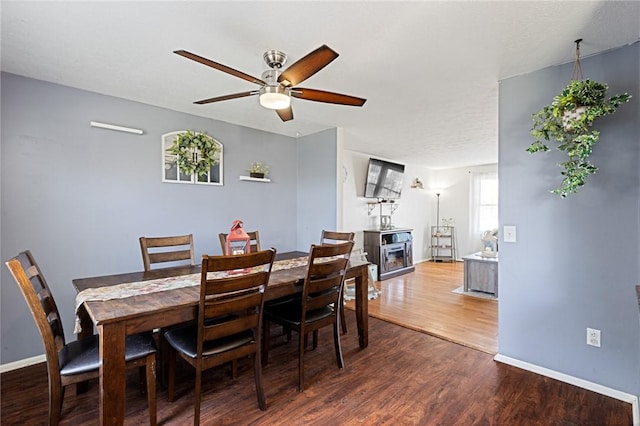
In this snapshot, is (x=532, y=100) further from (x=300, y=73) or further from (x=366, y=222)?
(x=366, y=222)

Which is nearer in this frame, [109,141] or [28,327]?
[28,327]

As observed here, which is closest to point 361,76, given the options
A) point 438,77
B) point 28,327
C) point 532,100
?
point 438,77

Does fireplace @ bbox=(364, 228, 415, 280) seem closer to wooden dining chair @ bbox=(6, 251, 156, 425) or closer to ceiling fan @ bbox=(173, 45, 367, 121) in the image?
ceiling fan @ bbox=(173, 45, 367, 121)

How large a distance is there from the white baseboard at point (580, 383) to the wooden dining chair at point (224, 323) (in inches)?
79.1

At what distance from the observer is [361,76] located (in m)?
2.45

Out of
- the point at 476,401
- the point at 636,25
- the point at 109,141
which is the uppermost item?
the point at 636,25

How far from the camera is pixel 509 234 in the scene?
249 cm

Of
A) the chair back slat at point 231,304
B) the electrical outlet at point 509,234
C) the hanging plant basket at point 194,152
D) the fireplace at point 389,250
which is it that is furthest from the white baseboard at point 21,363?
the fireplace at point 389,250

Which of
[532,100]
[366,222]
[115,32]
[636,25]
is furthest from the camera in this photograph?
[366,222]

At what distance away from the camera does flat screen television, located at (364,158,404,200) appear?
5785 millimetres

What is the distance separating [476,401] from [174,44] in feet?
10.3

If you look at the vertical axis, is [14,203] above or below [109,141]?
below

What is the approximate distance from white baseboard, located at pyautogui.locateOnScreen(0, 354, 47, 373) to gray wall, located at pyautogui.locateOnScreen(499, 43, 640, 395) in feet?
12.9

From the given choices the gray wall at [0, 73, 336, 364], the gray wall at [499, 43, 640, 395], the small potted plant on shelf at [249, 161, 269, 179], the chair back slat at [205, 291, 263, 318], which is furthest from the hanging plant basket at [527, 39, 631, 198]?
the gray wall at [0, 73, 336, 364]
